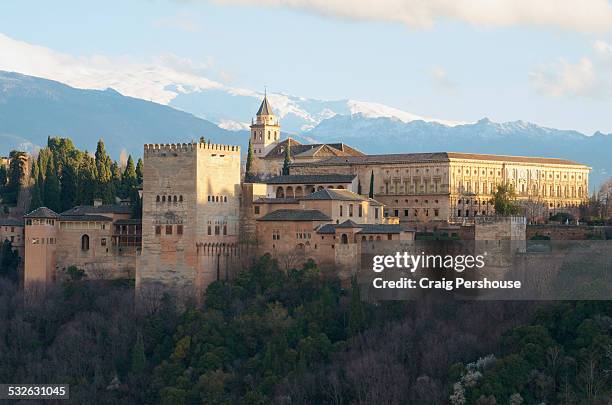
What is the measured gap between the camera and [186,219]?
52.5 meters

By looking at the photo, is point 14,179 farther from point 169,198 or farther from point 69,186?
point 169,198

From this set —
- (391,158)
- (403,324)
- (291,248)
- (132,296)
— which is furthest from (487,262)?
(391,158)

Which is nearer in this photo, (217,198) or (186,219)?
(186,219)

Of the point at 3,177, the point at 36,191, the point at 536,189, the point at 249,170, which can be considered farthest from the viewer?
the point at 249,170

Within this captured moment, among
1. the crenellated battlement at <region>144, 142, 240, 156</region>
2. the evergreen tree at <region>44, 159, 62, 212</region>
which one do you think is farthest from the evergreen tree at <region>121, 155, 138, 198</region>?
the crenellated battlement at <region>144, 142, 240, 156</region>

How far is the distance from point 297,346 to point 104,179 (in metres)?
20.1

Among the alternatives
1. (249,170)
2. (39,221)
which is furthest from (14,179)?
(39,221)

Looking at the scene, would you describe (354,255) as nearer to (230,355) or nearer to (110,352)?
(230,355)

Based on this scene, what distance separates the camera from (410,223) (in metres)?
64.1

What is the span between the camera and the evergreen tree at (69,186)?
63.5 meters

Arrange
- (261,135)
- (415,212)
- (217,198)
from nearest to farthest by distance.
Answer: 1. (217,198)
2. (415,212)
3. (261,135)

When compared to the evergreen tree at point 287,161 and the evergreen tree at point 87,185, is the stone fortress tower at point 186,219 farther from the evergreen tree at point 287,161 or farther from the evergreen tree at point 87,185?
the evergreen tree at point 287,161

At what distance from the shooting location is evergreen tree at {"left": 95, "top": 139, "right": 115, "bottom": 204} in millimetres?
62375

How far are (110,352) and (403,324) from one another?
11.0 m
